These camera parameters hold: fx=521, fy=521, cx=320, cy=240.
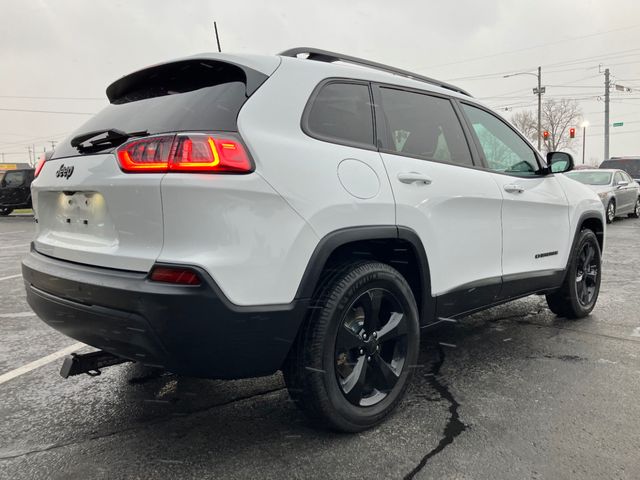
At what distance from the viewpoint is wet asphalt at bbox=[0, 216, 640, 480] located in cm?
226

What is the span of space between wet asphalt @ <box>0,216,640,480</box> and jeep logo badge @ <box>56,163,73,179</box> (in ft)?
4.18

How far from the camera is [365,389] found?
2.67m

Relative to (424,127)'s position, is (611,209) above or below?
below

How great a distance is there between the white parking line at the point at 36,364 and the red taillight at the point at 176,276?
1.97 m

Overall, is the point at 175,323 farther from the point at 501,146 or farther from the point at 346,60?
the point at 501,146

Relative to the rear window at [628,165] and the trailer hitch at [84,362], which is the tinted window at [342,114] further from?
the rear window at [628,165]

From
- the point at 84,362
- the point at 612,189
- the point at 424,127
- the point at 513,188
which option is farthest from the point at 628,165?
the point at 84,362

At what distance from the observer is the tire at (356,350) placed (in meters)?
2.33

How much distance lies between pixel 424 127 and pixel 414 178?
20.9 inches

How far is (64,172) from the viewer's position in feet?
8.39

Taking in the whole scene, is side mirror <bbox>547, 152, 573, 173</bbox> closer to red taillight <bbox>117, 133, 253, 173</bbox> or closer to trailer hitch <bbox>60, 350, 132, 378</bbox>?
red taillight <bbox>117, 133, 253, 173</bbox>

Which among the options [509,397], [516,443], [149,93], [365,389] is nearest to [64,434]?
[365,389]

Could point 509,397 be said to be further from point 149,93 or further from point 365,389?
point 149,93

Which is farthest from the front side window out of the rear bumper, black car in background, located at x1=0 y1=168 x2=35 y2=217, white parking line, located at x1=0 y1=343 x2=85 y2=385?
black car in background, located at x1=0 y1=168 x2=35 y2=217
